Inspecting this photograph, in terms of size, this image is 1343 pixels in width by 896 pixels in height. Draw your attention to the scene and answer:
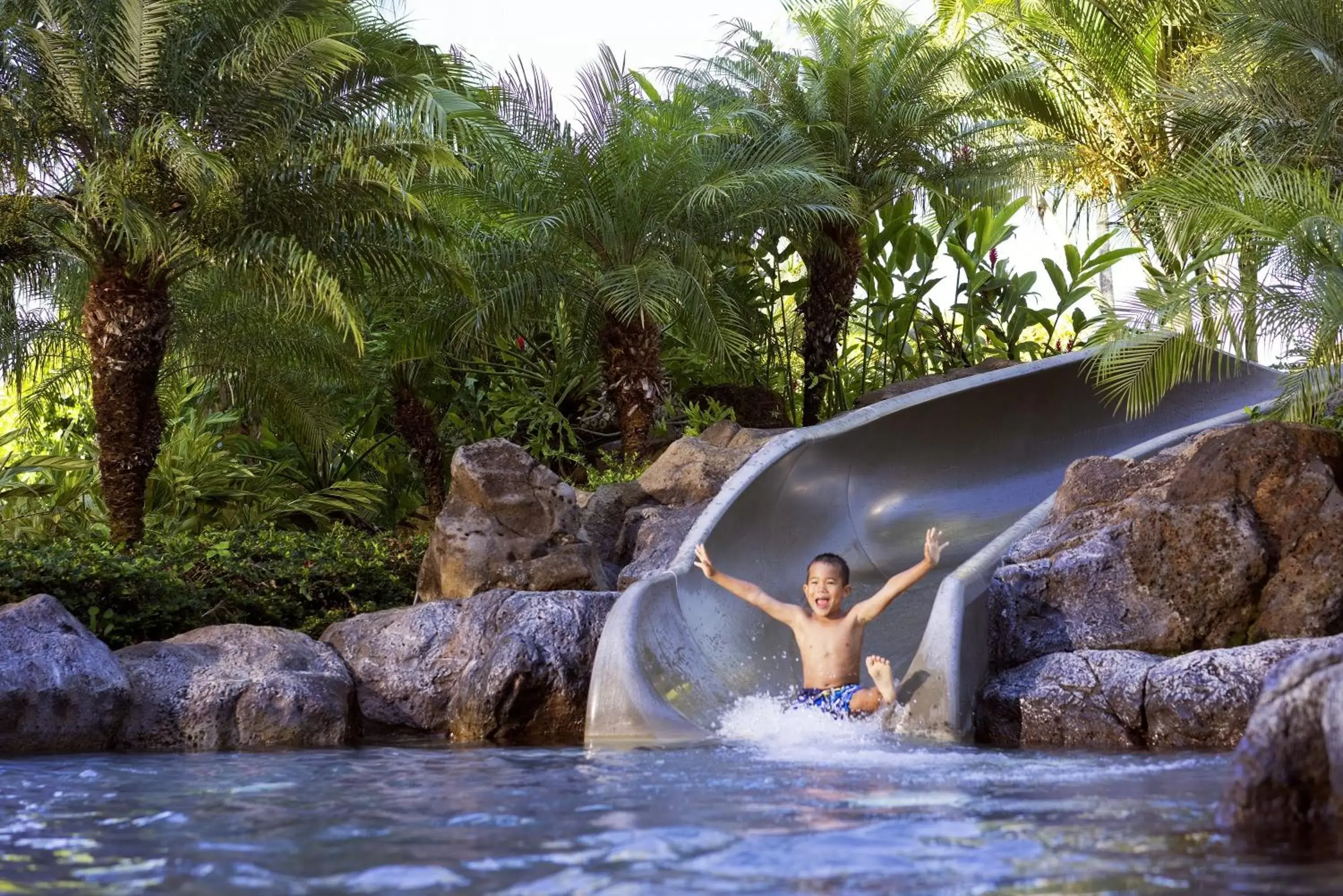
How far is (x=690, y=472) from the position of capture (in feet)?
39.2

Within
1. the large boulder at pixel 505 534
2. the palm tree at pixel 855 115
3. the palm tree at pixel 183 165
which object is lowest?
the large boulder at pixel 505 534

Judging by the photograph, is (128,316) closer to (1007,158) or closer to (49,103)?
(49,103)

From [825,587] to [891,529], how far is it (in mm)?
3646

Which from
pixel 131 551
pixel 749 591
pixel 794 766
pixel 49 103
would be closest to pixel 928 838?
pixel 794 766

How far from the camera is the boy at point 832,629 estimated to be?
745 cm

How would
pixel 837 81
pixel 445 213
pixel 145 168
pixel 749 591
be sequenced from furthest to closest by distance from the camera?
1. pixel 837 81
2. pixel 445 213
3. pixel 145 168
4. pixel 749 591

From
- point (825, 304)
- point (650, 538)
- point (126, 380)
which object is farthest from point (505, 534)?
point (825, 304)

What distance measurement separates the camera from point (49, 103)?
1073cm

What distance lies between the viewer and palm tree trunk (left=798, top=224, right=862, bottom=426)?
16.6 m

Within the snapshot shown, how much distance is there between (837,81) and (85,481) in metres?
9.19

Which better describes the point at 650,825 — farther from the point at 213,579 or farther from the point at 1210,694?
the point at 213,579

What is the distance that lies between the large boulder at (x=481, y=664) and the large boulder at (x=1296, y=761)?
4.28 meters

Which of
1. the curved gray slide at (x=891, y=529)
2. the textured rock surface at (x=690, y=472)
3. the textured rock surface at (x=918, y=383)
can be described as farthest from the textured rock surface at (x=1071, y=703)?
the textured rock surface at (x=918, y=383)

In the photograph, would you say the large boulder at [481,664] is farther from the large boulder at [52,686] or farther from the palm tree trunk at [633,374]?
the palm tree trunk at [633,374]
